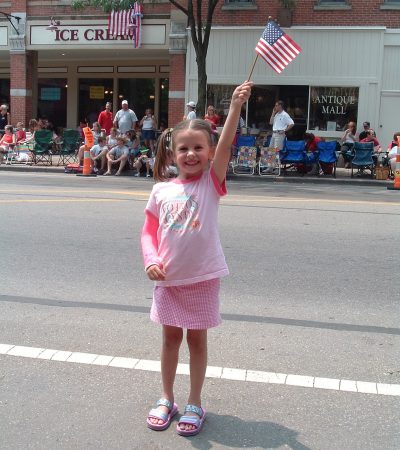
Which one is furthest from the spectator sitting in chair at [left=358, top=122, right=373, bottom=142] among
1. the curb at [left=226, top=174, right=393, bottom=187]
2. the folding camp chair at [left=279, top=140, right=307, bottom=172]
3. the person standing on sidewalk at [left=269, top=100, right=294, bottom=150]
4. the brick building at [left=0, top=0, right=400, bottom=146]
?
the folding camp chair at [left=279, top=140, right=307, bottom=172]

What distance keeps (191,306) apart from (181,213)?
1.61ft

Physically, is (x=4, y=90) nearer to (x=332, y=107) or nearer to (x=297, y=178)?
(x=332, y=107)

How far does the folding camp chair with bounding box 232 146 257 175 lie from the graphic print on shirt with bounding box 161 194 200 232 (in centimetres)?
1473

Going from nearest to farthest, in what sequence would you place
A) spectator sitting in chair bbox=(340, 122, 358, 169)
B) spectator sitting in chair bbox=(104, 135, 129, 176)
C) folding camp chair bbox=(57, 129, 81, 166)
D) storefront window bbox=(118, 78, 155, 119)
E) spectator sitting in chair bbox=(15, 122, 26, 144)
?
spectator sitting in chair bbox=(104, 135, 129, 176), spectator sitting in chair bbox=(340, 122, 358, 169), folding camp chair bbox=(57, 129, 81, 166), spectator sitting in chair bbox=(15, 122, 26, 144), storefront window bbox=(118, 78, 155, 119)

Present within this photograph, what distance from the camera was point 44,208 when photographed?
10.5 m

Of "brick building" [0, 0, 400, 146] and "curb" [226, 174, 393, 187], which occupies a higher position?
"brick building" [0, 0, 400, 146]

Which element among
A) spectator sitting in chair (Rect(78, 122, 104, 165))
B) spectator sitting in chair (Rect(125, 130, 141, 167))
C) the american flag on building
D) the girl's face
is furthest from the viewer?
the american flag on building

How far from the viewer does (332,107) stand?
69.6 feet

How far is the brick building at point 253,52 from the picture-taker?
67.2ft

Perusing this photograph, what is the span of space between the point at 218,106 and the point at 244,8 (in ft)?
11.3

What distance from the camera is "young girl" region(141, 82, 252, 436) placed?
3189mm

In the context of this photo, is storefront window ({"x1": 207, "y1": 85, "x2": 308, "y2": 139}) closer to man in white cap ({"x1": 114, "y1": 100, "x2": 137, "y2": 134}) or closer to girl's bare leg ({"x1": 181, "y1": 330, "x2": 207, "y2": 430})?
man in white cap ({"x1": 114, "y1": 100, "x2": 137, "y2": 134})

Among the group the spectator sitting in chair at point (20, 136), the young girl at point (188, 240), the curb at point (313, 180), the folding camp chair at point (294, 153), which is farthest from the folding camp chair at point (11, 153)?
the young girl at point (188, 240)

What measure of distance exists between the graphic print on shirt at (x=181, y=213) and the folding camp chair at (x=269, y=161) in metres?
14.6
